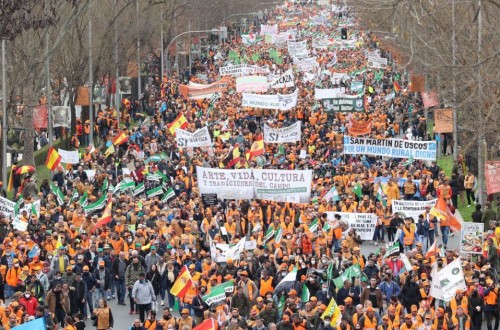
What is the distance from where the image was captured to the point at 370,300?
26.4 metres

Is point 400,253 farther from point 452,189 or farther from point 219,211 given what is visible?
point 452,189

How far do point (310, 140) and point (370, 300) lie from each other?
1935 centimetres

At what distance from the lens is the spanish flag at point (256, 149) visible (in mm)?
41438

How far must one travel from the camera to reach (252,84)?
189 feet

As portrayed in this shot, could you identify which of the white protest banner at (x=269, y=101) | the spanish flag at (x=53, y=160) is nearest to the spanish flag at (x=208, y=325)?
the spanish flag at (x=53, y=160)

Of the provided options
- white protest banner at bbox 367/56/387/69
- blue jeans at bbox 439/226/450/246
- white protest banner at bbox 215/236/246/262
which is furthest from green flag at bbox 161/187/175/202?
white protest banner at bbox 367/56/387/69

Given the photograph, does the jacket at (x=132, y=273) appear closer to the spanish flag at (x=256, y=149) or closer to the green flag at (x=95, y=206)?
the green flag at (x=95, y=206)

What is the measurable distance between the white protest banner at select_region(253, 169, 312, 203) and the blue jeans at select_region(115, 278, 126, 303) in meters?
5.79

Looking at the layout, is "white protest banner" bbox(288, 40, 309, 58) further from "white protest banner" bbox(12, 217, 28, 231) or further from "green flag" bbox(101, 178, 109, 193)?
"white protest banner" bbox(12, 217, 28, 231)

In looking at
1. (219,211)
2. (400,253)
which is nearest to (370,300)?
(400,253)

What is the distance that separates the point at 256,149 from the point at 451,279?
16.4 m

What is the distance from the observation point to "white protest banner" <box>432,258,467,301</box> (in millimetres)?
25500

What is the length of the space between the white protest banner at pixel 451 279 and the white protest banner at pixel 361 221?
653cm

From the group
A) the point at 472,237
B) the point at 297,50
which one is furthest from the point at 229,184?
the point at 297,50
